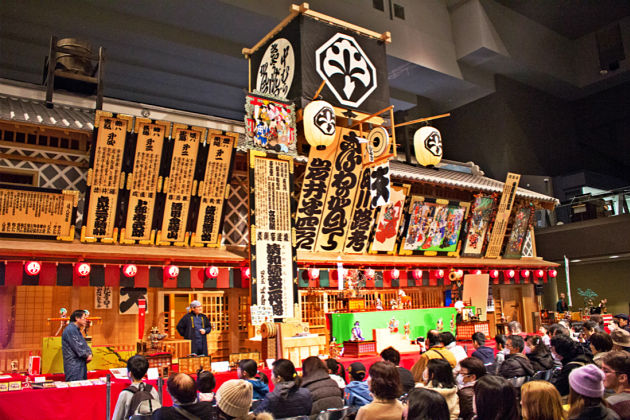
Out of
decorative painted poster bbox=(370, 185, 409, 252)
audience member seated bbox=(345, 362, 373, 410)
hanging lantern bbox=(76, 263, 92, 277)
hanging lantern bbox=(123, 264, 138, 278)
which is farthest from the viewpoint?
decorative painted poster bbox=(370, 185, 409, 252)

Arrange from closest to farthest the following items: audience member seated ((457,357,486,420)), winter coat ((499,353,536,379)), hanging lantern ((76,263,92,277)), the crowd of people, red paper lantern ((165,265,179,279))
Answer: the crowd of people, audience member seated ((457,357,486,420)), winter coat ((499,353,536,379)), hanging lantern ((76,263,92,277)), red paper lantern ((165,265,179,279))

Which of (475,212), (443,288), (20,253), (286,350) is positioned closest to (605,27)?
(475,212)

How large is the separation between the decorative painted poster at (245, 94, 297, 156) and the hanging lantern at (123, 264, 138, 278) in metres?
3.05

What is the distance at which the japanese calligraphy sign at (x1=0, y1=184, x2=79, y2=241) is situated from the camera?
852cm

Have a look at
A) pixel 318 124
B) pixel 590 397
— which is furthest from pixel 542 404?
pixel 318 124

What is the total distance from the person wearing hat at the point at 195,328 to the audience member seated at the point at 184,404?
4999mm

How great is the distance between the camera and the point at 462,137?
65.7 ft

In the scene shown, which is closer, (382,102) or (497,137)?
(382,102)

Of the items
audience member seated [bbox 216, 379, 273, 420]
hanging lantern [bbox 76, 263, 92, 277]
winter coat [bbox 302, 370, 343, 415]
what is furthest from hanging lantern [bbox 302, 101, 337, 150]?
audience member seated [bbox 216, 379, 273, 420]

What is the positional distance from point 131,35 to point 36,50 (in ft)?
7.25

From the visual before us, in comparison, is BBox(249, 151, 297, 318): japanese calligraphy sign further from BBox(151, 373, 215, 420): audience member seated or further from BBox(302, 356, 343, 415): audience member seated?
BBox(151, 373, 215, 420): audience member seated

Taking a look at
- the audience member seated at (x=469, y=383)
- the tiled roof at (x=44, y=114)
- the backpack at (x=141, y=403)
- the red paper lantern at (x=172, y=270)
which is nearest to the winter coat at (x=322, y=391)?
the audience member seated at (x=469, y=383)

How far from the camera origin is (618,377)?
3.90m

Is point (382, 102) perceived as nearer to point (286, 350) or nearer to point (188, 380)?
point (286, 350)
